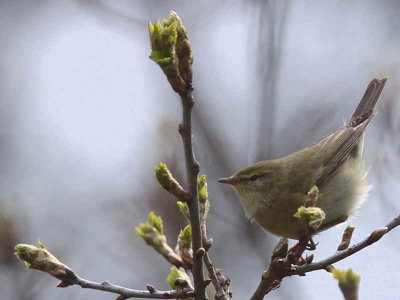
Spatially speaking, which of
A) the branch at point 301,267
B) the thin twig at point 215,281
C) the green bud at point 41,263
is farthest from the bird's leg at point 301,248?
the green bud at point 41,263

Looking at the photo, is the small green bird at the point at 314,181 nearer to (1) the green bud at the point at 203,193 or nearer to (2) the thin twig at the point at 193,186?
(1) the green bud at the point at 203,193

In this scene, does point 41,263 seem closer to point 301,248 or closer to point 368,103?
point 301,248

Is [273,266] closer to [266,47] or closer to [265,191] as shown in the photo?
[265,191]

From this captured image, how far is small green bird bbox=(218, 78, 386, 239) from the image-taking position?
12.4 ft

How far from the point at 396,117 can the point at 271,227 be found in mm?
2891

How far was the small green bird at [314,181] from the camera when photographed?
12.4 ft

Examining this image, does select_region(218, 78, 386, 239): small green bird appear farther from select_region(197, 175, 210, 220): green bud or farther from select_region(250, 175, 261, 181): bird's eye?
select_region(197, 175, 210, 220): green bud

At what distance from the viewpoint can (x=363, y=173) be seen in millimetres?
4340

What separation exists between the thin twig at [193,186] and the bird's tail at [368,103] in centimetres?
306

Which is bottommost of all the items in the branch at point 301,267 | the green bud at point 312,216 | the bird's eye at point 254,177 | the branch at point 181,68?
the branch at point 301,267

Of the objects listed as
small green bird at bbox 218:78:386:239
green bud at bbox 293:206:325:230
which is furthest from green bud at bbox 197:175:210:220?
small green bird at bbox 218:78:386:239

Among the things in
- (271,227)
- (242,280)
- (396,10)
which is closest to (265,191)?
(271,227)

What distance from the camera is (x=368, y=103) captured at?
4895 millimetres

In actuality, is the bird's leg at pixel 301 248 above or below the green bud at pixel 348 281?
above
